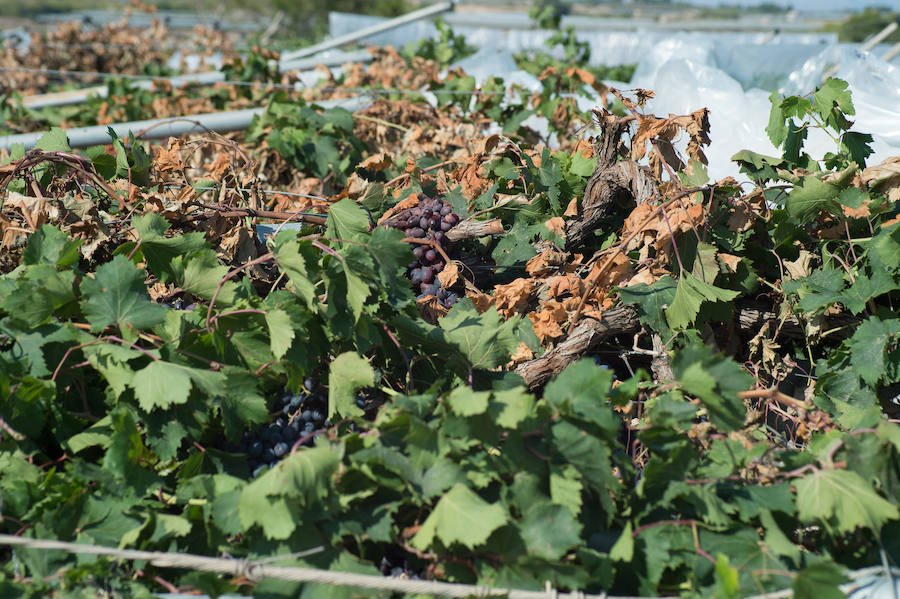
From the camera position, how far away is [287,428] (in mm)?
1533

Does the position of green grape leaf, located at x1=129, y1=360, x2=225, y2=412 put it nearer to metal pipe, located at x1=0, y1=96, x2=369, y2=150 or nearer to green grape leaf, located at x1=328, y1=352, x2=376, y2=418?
green grape leaf, located at x1=328, y1=352, x2=376, y2=418

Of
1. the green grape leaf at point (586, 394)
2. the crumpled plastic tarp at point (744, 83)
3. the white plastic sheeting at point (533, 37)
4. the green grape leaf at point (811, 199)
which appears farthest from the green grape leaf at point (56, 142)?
the white plastic sheeting at point (533, 37)

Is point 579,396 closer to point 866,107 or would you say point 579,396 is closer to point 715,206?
point 715,206

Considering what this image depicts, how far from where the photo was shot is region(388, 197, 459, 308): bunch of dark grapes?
1992mm

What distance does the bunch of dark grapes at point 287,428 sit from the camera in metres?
1.50

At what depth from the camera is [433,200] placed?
85.7 inches

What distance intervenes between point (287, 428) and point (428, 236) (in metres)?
0.76

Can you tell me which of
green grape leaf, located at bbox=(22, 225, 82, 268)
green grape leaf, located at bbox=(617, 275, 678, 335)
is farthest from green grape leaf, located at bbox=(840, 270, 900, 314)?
green grape leaf, located at bbox=(22, 225, 82, 268)

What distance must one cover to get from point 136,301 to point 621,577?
1087mm

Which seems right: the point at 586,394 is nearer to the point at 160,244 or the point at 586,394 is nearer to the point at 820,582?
the point at 820,582

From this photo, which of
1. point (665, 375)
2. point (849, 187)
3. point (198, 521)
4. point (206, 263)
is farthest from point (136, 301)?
point (849, 187)

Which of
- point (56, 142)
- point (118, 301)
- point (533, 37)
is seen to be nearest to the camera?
point (118, 301)

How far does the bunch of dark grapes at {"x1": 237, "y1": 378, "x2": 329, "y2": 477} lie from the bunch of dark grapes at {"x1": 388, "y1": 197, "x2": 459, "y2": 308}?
48 cm

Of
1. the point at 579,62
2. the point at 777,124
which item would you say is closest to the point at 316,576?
the point at 777,124
